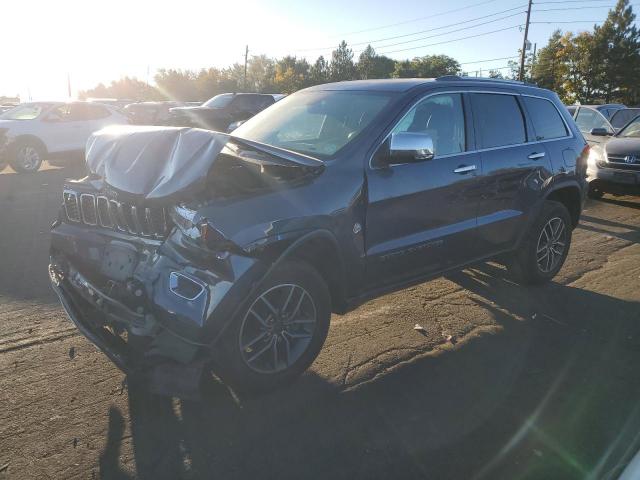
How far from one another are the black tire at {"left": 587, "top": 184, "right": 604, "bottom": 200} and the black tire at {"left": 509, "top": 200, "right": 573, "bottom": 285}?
5343 millimetres

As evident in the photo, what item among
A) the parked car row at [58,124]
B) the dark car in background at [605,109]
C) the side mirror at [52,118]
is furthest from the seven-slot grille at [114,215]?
the dark car in background at [605,109]

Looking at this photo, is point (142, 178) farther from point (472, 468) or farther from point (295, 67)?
point (295, 67)

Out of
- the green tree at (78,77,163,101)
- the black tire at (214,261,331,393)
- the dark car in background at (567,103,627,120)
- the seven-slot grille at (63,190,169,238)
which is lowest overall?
the green tree at (78,77,163,101)

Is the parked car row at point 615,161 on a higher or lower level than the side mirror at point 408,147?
lower

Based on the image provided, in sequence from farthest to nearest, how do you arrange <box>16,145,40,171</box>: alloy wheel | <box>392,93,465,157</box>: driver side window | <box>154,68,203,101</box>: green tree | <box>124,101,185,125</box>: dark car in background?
1. <box>154,68,203,101</box>: green tree
2. <box>124,101,185,125</box>: dark car in background
3. <box>16,145,40,171</box>: alloy wheel
4. <box>392,93,465,157</box>: driver side window

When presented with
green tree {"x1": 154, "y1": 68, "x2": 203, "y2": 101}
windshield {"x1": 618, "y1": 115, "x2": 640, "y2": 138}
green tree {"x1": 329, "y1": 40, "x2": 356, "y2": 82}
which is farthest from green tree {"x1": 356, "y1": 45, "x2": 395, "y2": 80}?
windshield {"x1": 618, "y1": 115, "x2": 640, "y2": 138}

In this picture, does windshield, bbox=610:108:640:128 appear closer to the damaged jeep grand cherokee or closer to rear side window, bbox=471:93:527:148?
rear side window, bbox=471:93:527:148

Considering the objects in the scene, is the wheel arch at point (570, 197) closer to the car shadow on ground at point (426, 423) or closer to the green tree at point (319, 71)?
the car shadow on ground at point (426, 423)

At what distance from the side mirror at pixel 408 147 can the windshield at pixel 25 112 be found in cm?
1271

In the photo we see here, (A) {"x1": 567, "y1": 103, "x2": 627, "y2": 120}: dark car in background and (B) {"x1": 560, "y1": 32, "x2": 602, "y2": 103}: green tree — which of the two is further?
(B) {"x1": 560, "y1": 32, "x2": 602, "y2": 103}: green tree

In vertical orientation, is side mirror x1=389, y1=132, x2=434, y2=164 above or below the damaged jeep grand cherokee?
above

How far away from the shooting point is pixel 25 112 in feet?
45.3

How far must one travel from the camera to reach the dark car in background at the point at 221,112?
616 inches

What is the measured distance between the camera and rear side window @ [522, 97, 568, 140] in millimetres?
5211
